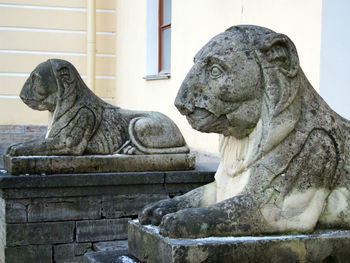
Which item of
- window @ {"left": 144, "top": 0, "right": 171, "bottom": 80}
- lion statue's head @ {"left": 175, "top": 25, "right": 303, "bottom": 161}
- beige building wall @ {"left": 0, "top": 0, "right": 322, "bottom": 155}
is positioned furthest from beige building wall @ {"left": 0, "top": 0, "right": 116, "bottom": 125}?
lion statue's head @ {"left": 175, "top": 25, "right": 303, "bottom": 161}

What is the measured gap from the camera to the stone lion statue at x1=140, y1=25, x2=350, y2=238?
2969mm

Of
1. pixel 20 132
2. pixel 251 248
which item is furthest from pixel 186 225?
pixel 20 132

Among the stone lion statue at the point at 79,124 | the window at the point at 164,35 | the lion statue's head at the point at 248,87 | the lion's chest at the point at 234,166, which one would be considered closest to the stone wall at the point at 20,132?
the window at the point at 164,35

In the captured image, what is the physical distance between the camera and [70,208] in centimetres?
542

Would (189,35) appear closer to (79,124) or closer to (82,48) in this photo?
(79,124)

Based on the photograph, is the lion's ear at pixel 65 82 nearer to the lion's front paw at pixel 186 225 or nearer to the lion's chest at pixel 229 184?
the lion's chest at pixel 229 184

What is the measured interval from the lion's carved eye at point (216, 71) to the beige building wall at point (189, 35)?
2.42 m

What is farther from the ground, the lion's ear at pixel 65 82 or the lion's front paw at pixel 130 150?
the lion's ear at pixel 65 82

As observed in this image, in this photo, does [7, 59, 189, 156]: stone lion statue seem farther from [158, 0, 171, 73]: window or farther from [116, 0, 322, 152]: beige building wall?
[158, 0, 171, 73]: window

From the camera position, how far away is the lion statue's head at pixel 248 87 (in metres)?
3.06

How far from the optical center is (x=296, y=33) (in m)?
5.69

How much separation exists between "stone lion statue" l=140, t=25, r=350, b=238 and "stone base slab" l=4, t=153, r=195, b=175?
90.7 inches

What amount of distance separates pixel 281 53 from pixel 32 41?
9.41 m

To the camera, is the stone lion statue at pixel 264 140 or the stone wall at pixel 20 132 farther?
the stone wall at pixel 20 132
